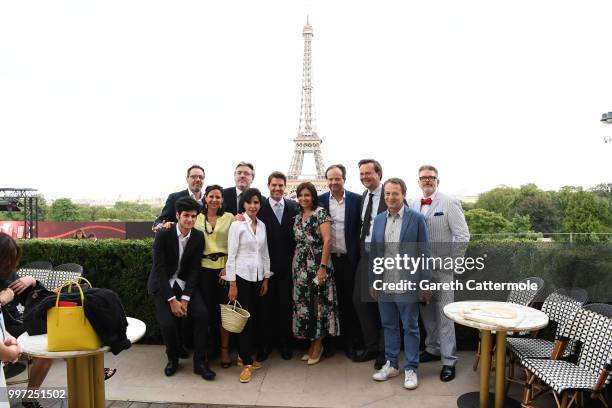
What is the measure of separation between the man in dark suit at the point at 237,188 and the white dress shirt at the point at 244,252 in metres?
0.58

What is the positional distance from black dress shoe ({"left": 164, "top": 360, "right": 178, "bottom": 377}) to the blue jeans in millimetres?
2110

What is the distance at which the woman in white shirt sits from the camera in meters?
4.28

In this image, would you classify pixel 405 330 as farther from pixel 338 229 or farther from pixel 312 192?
pixel 312 192

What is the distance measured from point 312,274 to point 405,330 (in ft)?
3.44

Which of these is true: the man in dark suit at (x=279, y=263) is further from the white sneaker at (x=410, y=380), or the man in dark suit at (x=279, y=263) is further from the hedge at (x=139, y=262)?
the hedge at (x=139, y=262)

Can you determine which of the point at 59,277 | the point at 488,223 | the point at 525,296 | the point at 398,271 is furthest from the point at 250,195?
the point at 488,223

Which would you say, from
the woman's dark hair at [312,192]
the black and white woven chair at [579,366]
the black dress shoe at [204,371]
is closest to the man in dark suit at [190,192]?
the woman's dark hair at [312,192]

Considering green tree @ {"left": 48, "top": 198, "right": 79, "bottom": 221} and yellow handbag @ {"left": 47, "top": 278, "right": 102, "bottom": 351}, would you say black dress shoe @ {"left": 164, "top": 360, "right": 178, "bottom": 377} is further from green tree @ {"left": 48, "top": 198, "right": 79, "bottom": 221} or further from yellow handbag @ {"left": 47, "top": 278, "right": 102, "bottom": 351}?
green tree @ {"left": 48, "top": 198, "right": 79, "bottom": 221}

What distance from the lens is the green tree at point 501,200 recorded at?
5053cm

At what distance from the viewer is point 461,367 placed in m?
4.57

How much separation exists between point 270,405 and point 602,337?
2.69 metres

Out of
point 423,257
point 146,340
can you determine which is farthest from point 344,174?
point 146,340

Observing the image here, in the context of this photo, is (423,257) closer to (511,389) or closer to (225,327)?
(511,389)

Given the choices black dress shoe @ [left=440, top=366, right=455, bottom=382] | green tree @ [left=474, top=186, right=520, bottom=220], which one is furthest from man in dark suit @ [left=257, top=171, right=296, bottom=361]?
green tree @ [left=474, top=186, right=520, bottom=220]
